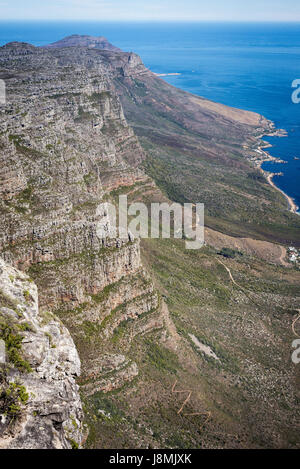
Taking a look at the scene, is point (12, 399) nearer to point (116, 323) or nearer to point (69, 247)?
point (69, 247)

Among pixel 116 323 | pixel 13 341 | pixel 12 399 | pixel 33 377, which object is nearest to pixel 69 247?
pixel 116 323

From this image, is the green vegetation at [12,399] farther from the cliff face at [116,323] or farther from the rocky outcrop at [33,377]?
the cliff face at [116,323]

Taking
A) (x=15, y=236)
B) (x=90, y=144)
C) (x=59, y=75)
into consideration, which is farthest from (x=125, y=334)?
(x=59, y=75)

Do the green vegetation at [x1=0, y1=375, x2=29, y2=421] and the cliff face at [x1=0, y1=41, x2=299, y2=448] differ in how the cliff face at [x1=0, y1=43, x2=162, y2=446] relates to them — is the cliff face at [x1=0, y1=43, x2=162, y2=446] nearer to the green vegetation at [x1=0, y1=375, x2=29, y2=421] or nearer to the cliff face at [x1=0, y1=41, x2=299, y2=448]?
the cliff face at [x1=0, y1=41, x2=299, y2=448]

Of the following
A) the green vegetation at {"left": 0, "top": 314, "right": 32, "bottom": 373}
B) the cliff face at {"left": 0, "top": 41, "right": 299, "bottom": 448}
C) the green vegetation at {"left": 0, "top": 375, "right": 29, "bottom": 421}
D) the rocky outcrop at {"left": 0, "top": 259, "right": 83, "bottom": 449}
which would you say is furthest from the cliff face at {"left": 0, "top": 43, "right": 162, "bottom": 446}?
the green vegetation at {"left": 0, "top": 375, "right": 29, "bottom": 421}

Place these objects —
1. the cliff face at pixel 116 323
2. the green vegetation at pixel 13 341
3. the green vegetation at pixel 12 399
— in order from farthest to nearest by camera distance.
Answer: the cliff face at pixel 116 323 → the green vegetation at pixel 13 341 → the green vegetation at pixel 12 399

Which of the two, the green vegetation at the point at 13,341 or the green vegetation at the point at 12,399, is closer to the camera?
the green vegetation at the point at 12,399

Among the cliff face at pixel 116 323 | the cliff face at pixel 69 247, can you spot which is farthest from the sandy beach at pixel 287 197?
the cliff face at pixel 69 247

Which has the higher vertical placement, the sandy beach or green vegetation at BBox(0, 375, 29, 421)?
the sandy beach

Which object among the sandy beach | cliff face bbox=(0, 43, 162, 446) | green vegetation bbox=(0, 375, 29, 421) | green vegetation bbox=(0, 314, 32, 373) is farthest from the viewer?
the sandy beach
